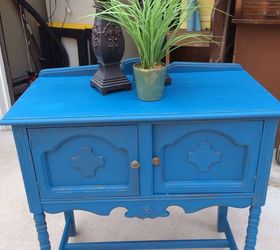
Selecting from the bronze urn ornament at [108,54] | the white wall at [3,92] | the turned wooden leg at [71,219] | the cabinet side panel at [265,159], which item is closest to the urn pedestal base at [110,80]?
the bronze urn ornament at [108,54]

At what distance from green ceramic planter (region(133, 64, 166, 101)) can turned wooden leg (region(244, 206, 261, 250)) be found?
48 cm

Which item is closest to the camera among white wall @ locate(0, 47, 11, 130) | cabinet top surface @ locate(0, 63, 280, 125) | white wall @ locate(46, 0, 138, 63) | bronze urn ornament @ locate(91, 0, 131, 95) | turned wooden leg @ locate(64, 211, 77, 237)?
cabinet top surface @ locate(0, 63, 280, 125)

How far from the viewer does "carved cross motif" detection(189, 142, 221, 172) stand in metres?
0.90

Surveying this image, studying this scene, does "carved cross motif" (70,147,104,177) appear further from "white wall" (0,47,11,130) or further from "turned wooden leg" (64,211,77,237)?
"white wall" (0,47,11,130)

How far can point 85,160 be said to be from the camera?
0.91m

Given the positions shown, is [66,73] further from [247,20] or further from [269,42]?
[269,42]

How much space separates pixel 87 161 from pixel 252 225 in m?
0.58

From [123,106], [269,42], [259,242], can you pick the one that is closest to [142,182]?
Answer: [123,106]

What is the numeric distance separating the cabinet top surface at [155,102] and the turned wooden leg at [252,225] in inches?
14.1

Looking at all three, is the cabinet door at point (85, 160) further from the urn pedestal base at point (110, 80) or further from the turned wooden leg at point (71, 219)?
the turned wooden leg at point (71, 219)

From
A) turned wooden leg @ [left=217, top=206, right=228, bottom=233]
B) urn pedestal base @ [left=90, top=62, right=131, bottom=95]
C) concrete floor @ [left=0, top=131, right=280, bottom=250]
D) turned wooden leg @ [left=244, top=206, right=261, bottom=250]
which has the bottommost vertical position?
concrete floor @ [left=0, top=131, right=280, bottom=250]

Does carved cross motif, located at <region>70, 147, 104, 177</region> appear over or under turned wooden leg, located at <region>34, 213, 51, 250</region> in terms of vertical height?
over

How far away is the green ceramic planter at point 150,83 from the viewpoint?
881mm

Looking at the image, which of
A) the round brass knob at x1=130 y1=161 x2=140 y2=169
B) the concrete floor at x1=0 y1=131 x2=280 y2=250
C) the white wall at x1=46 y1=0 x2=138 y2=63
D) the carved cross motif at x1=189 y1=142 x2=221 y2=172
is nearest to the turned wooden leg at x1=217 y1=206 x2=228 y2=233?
the concrete floor at x1=0 y1=131 x2=280 y2=250
